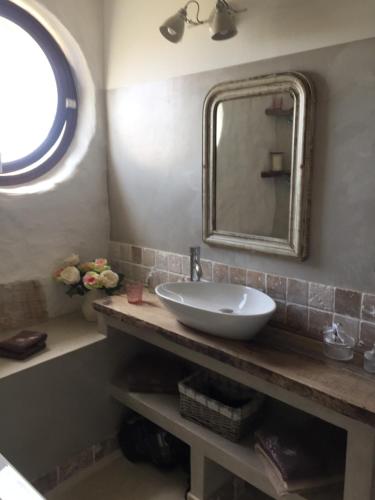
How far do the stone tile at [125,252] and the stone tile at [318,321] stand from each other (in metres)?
1.19

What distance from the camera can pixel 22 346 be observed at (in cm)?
184

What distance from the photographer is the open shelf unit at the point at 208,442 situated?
1.49 m

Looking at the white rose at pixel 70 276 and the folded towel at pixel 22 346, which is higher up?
the white rose at pixel 70 276

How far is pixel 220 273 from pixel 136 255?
64cm

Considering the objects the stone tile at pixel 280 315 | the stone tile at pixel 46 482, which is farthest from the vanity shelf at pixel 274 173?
the stone tile at pixel 46 482

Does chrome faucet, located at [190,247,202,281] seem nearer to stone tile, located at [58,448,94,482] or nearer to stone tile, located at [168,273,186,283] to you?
stone tile, located at [168,273,186,283]

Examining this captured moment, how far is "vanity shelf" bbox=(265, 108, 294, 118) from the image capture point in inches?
64.0

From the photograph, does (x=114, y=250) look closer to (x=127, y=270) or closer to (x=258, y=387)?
(x=127, y=270)

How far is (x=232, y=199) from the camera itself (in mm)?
1893

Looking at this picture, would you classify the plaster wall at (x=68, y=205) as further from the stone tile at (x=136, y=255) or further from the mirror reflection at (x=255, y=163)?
the mirror reflection at (x=255, y=163)

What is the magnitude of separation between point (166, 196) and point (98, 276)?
560mm

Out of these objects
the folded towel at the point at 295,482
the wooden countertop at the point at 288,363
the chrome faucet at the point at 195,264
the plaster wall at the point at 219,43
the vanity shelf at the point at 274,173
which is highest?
the plaster wall at the point at 219,43

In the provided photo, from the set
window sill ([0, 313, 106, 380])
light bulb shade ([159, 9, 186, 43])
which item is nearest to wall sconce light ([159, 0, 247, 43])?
light bulb shade ([159, 9, 186, 43])

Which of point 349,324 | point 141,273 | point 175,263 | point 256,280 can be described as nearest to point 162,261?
point 175,263
